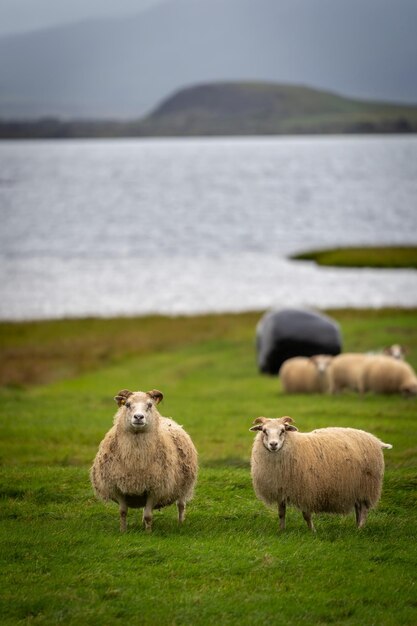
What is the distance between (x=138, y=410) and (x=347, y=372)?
14992 millimetres

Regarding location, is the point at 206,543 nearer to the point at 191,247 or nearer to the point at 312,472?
the point at 312,472

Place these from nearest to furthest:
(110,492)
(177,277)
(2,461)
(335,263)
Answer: (110,492), (2,461), (177,277), (335,263)

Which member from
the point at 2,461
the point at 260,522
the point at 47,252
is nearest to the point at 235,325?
the point at 2,461

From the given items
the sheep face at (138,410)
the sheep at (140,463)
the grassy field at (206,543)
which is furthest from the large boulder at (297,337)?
the sheep face at (138,410)

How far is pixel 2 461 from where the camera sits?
17.2m


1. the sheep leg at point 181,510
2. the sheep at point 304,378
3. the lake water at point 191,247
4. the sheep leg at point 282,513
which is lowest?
→ the lake water at point 191,247

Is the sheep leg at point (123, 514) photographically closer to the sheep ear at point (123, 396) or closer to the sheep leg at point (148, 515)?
the sheep leg at point (148, 515)

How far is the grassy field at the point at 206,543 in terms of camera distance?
893 centimetres

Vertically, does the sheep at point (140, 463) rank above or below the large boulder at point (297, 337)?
above

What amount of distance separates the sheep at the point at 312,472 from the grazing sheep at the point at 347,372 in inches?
519

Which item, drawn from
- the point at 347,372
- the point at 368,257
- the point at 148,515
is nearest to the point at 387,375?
the point at 347,372

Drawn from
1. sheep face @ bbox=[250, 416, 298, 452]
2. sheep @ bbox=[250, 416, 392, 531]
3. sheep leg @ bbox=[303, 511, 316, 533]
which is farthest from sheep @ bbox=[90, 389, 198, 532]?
sheep leg @ bbox=[303, 511, 316, 533]

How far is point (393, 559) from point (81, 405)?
15910 millimetres

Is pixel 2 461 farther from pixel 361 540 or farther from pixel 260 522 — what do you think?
pixel 361 540
